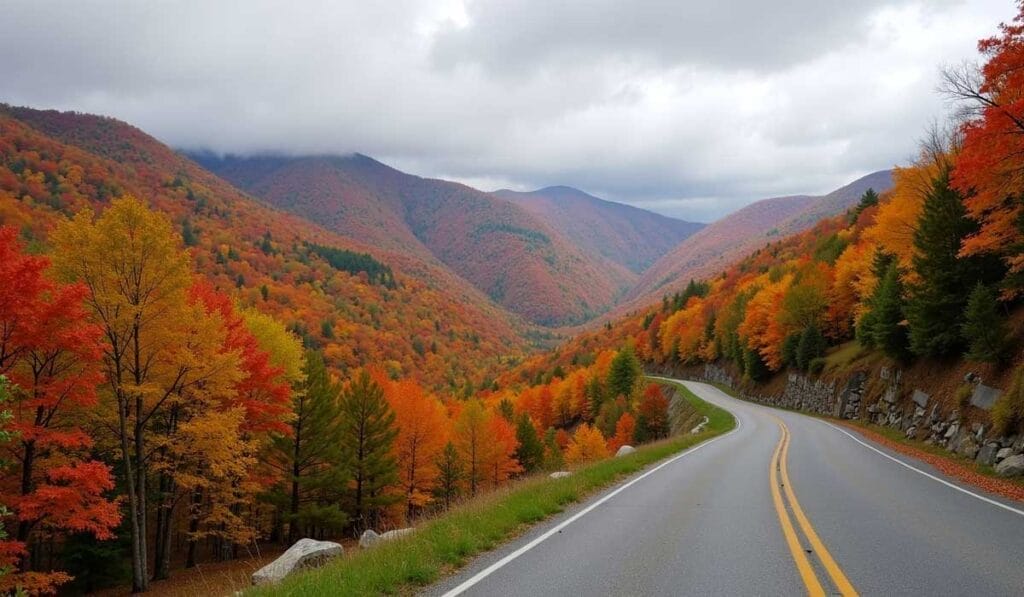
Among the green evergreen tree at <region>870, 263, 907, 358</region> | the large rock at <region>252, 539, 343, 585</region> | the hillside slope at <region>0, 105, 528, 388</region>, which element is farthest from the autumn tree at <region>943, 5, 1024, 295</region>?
the hillside slope at <region>0, 105, 528, 388</region>

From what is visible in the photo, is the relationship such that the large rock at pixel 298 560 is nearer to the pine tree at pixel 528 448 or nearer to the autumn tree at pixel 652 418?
the pine tree at pixel 528 448

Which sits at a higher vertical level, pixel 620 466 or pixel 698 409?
pixel 620 466

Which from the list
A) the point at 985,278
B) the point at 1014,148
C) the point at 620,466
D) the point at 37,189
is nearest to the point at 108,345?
the point at 620,466

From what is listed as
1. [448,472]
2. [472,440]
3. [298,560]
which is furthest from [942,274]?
[472,440]

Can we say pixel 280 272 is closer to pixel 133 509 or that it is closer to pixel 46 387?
pixel 133 509

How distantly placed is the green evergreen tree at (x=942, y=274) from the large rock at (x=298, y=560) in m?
23.8

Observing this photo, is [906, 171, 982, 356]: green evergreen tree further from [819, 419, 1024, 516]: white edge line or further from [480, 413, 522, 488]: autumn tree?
[480, 413, 522, 488]: autumn tree

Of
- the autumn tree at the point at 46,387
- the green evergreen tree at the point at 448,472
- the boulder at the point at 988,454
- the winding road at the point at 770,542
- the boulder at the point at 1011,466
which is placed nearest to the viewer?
the winding road at the point at 770,542

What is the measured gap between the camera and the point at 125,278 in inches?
720

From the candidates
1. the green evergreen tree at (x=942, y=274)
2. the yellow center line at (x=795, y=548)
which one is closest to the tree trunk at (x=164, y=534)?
the yellow center line at (x=795, y=548)

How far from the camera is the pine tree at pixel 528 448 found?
163 ft

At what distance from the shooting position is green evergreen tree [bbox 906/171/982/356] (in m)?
21.5

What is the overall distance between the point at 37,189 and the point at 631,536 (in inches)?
6497

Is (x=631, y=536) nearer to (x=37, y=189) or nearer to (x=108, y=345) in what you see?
(x=108, y=345)
